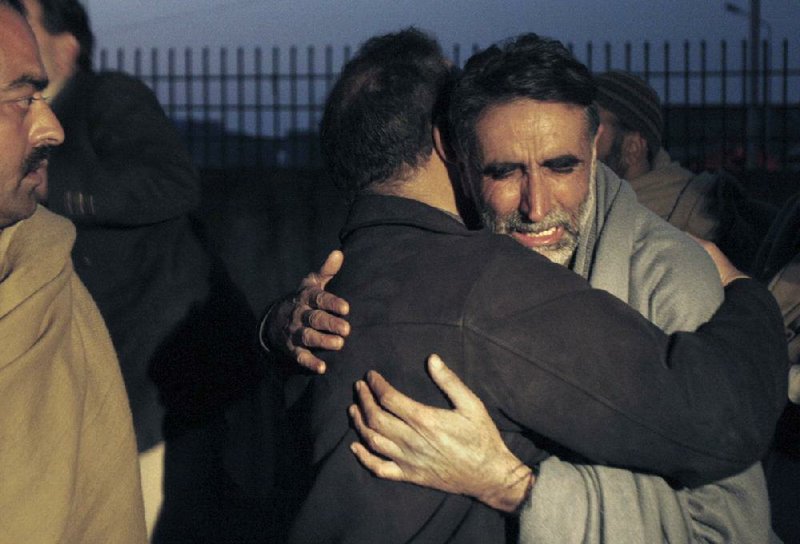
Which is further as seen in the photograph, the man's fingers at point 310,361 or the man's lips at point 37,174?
the man's lips at point 37,174

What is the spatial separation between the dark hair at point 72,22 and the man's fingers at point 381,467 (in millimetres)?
2358

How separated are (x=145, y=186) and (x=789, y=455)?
7.06 ft

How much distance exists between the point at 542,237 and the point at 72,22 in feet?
7.15

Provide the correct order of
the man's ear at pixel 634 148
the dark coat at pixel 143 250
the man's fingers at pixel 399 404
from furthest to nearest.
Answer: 1. the man's ear at pixel 634 148
2. the dark coat at pixel 143 250
3. the man's fingers at pixel 399 404

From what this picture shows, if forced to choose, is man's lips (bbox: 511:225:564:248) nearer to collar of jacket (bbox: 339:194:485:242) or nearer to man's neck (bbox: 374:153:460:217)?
man's neck (bbox: 374:153:460:217)

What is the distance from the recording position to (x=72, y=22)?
3846mm

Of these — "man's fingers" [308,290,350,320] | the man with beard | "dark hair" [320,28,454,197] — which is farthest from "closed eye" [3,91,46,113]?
"man's fingers" [308,290,350,320]

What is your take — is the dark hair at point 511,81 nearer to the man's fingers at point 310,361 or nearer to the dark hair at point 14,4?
the man's fingers at point 310,361

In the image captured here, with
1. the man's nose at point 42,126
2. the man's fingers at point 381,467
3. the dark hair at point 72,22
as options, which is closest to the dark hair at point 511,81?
the man's fingers at point 381,467

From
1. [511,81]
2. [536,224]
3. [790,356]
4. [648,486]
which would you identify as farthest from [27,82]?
[790,356]

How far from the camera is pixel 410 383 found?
2.02 metres

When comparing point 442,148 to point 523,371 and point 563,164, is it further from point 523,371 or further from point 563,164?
point 523,371

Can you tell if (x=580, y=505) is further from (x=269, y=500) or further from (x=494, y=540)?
(x=269, y=500)

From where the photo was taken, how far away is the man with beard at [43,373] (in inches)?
87.5
